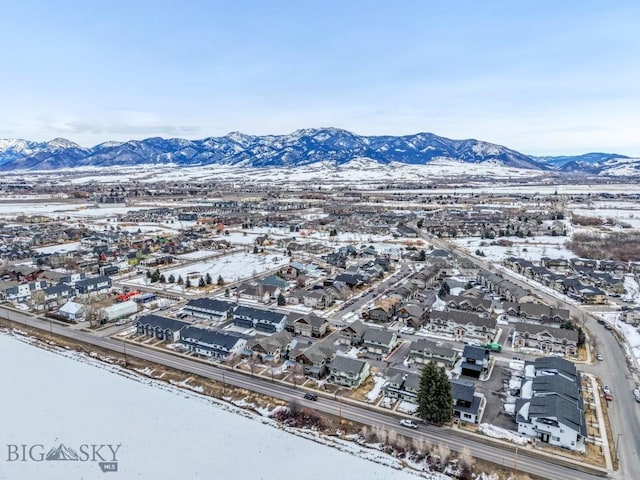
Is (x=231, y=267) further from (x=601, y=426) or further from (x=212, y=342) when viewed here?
(x=601, y=426)

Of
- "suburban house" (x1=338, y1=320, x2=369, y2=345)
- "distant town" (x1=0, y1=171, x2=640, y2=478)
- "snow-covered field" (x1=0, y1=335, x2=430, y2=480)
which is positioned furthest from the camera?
"suburban house" (x1=338, y1=320, x2=369, y2=345)

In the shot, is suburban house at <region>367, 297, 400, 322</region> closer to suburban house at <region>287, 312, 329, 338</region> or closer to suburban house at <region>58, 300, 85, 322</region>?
suburban house at <region>287, 312, 329, 338</region>

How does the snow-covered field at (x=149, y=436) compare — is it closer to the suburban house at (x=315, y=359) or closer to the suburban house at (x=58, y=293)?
the suburban house at (x=315, y=359)

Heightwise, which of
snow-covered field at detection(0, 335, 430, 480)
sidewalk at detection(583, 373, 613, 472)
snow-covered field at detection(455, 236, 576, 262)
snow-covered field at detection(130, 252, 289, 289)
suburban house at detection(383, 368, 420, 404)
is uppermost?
snow-covered field at detection(455, 236, 576, 262)

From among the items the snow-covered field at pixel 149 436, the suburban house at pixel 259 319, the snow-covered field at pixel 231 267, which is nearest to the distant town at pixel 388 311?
the suburban house at pixel 259 319

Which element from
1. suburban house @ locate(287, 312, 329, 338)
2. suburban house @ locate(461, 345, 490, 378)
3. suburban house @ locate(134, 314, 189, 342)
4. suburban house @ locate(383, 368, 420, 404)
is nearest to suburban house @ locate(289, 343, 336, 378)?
suburban house @ locate(287, 312, 329, 338)

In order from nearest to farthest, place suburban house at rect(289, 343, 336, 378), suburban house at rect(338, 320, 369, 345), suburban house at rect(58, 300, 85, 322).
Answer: suburban house at rect(289, 343, 336, 378), suburban house at rect(338, 320, 369, 345), suburban house at rect(58, 300, 85, 322)

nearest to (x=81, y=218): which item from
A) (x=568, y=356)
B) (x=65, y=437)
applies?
(x=65, y=437)
